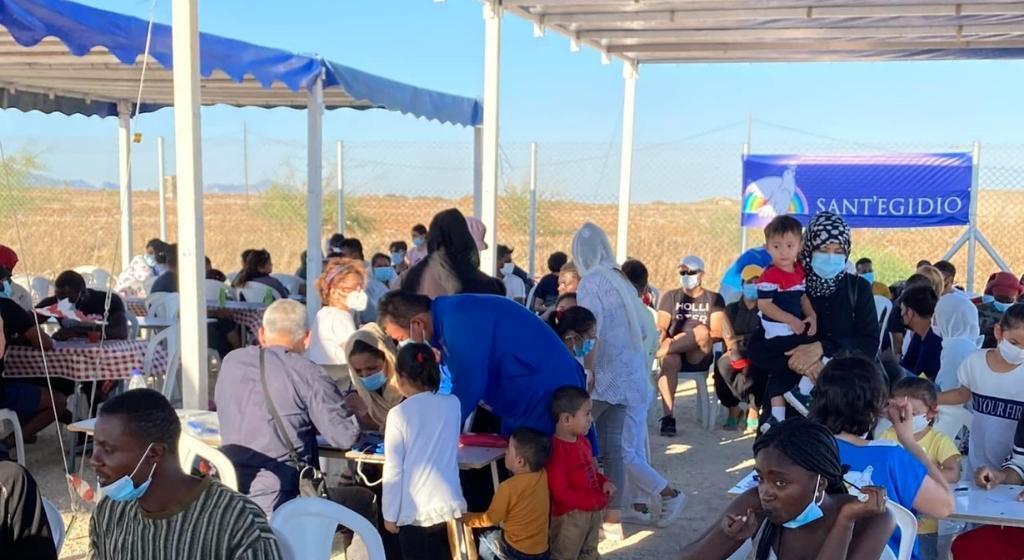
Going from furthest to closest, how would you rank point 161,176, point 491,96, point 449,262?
1. point 161,176
2. point 491,96
3. point 449,262

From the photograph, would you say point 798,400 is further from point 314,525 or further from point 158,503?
point 158,503

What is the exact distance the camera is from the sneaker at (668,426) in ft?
25.8

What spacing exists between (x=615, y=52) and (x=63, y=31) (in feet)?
19.0

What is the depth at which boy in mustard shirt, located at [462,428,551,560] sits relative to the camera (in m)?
4.20

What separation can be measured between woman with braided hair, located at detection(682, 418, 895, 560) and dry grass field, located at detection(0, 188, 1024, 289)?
45.7ft

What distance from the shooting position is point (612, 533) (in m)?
5.49

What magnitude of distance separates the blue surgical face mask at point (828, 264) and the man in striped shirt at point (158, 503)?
2.46 m

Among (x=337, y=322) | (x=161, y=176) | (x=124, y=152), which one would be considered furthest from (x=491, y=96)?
(x=161, y=176)

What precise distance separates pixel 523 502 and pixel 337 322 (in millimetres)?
2166

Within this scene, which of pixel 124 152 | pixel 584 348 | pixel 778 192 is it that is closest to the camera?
pixel 584 348

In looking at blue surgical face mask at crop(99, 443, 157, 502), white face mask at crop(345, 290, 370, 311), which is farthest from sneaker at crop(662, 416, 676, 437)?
blue surgical face mask at crop(99, 443, 157, 502)

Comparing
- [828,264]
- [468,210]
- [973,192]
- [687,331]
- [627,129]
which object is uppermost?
[627,129]

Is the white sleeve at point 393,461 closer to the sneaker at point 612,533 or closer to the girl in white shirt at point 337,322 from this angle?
the sneaker at point 612,533

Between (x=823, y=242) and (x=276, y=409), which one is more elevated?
(x=823, y=242)
